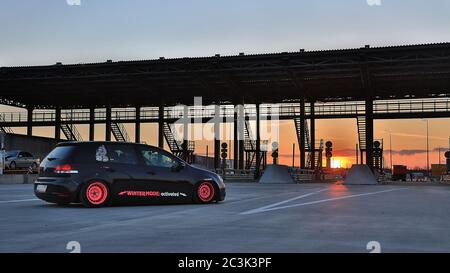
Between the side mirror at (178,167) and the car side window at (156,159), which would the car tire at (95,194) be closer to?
the car side window at (156,159)

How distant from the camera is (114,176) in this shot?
12.3 m

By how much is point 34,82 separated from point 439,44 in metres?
30.4

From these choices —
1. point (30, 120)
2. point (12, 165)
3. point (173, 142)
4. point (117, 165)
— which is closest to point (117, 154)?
point (117, 165)

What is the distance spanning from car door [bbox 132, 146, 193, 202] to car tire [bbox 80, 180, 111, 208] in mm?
772

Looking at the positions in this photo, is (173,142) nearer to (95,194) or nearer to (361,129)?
(361,129)

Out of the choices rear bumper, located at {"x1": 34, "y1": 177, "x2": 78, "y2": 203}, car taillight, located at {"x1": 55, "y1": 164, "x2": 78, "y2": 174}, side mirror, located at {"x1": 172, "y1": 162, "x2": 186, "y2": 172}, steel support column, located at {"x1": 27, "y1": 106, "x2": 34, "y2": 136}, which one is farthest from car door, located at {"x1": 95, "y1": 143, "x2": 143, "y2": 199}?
steel support column, located at {"x1": 27, "y1": 106, "x2": 34, "y2": 136}

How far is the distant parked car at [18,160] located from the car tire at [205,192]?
28482mm

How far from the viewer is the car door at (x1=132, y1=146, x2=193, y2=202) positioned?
12.8 meters

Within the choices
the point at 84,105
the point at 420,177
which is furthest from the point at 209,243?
the point at 420,177

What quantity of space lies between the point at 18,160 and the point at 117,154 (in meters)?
29.2

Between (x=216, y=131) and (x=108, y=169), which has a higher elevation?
(x=216, y=131)

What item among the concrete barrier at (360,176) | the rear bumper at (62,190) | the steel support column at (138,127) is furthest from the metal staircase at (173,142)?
the rear bumper at (62,190)
